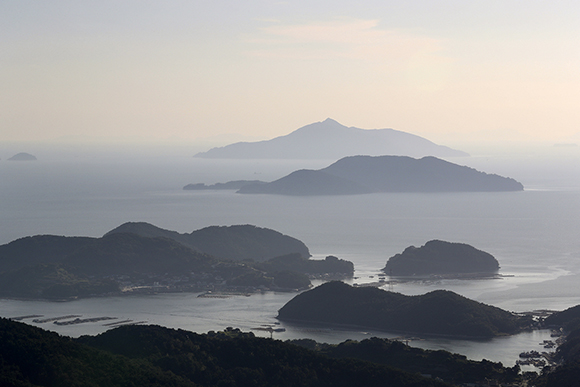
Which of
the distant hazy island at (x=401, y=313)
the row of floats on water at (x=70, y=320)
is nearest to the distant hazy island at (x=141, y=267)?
the row of floats on water at (x=70, y=320)

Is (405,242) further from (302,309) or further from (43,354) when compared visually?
(43,354)

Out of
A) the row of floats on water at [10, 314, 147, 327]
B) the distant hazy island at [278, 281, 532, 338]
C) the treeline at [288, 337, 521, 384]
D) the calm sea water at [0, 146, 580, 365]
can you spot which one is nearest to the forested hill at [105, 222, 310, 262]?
the calm sea water at [0, 146, 580, 365]

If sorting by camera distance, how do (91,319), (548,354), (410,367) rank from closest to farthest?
(410,367), (548,354), (91,319)

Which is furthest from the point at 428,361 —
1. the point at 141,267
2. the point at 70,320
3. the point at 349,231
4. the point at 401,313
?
the point at 349,231

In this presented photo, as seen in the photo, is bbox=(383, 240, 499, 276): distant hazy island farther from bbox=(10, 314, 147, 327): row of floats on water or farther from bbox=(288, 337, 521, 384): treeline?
bbox=(288, 337, 521, 384): treeline

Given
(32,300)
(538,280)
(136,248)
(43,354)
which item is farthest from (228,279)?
(43,354)

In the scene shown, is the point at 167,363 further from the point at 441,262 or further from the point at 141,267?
the point at 441,262
